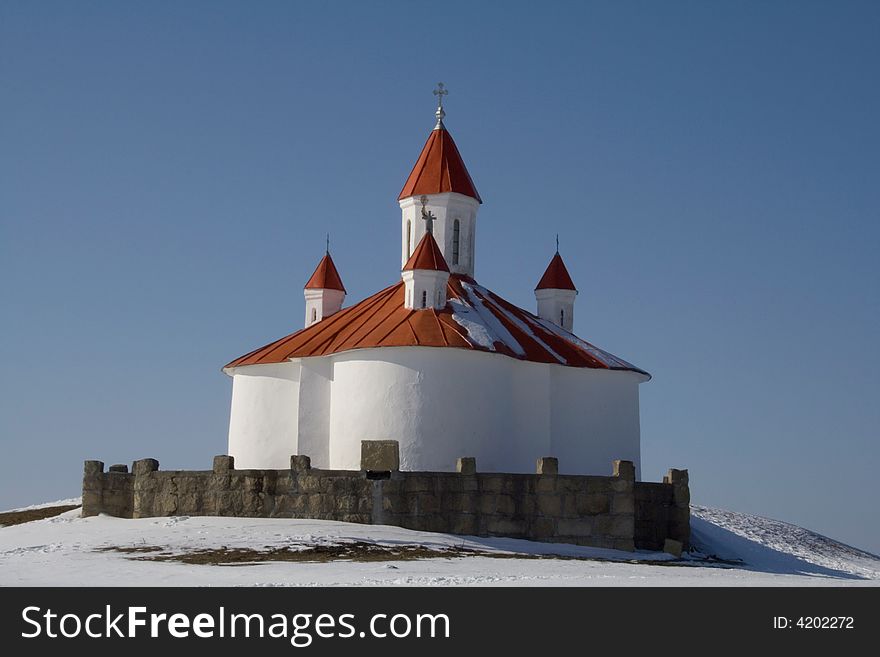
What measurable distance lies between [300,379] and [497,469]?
7.36 metres

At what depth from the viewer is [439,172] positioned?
4716 centimetres

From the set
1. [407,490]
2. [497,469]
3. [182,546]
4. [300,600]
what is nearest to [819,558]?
[497,469]

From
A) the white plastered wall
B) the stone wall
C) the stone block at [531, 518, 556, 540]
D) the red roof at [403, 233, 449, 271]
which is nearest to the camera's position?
the stone wall

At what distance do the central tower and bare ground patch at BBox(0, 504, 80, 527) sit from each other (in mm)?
14387

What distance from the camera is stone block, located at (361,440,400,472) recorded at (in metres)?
36.1

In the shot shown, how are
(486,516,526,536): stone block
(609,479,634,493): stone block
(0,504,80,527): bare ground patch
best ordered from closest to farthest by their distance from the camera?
1. (486,516,526,536): stone block
2. (609,479,634,493): stone block
3. (0,504,80,527): bare ground patch

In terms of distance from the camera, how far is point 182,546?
30.2 meters

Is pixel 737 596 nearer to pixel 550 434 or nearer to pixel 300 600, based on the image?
pixel 300 600

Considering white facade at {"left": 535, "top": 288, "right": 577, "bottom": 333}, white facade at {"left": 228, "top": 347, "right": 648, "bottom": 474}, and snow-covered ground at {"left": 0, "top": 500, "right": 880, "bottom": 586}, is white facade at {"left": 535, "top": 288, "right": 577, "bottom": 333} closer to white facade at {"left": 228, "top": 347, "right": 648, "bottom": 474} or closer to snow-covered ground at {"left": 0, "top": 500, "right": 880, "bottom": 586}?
white facade at {"left": 228, "top": 347, "right": 648, "bottom": 474}

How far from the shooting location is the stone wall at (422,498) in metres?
34.2

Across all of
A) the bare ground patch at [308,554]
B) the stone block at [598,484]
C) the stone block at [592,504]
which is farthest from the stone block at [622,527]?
the bare ground patch at [308,554]

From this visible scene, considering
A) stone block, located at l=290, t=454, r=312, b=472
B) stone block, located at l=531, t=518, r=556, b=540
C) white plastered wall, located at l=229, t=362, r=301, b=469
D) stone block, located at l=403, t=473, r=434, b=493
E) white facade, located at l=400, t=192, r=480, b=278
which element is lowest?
stone block, located at l=531, t=518, r=556, b=540

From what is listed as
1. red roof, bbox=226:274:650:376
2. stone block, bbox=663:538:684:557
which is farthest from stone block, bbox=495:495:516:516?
red roof, bbox=226:274:650:376

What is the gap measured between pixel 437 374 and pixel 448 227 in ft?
29.9
